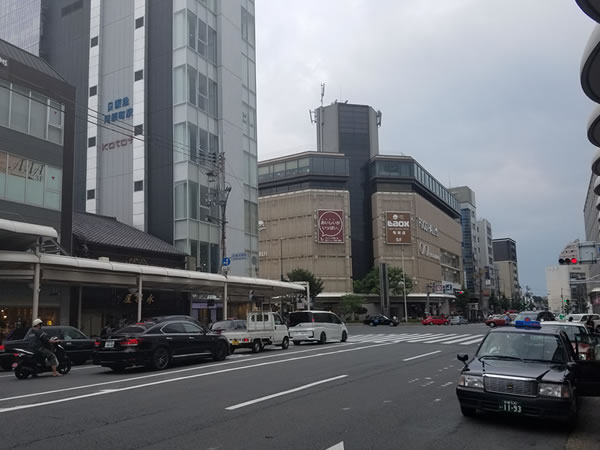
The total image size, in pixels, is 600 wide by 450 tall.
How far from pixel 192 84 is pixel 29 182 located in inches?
702

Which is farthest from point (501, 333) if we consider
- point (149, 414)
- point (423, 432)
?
point (149, 414)

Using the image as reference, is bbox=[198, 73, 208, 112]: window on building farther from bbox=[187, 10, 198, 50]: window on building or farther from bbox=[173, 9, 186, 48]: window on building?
bbox=[173, 9, 186, 48]: window on building

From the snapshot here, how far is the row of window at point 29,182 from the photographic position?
973 inches

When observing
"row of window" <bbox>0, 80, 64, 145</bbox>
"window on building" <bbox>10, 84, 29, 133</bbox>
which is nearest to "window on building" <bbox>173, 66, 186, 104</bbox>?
"row of window" <bbox>0, 80, 64, 145</bbox>

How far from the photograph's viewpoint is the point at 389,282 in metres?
81.5

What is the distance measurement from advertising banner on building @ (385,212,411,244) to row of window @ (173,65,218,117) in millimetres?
53953

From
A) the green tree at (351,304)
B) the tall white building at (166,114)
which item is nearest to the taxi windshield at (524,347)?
the tall white building at (166,114)

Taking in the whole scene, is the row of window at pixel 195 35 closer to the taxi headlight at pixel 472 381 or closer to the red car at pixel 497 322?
the red car at pixel 497 322

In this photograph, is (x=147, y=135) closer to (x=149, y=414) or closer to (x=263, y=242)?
(x=149, y=414)

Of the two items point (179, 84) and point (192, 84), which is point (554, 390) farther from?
point (192, 84)

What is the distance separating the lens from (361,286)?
3314 inches

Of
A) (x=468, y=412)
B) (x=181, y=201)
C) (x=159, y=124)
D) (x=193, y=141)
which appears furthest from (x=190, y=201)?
(x=468, y=412)

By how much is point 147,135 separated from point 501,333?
119ft

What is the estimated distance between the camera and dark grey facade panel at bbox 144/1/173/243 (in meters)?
39.5
